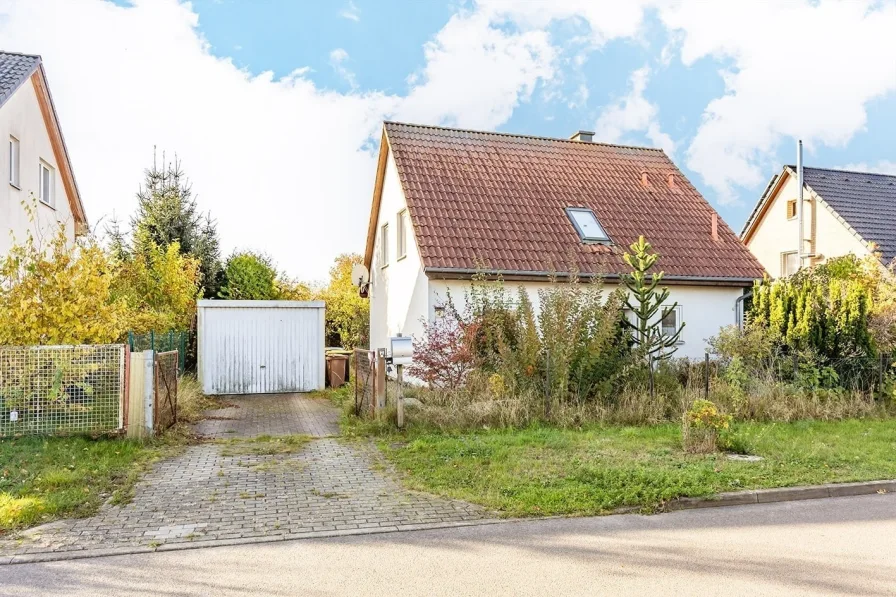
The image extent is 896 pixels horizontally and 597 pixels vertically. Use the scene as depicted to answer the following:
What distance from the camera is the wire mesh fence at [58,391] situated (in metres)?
10.1

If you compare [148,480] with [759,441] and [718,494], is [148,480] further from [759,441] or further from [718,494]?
[759,441]

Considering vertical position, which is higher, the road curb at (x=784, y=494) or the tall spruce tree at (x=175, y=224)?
the tall spruce tree at (x=175, y=224)

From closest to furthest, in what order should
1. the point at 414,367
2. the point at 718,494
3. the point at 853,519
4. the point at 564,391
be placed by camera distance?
the point at 853,519, the point at 718,494, the point at 564,391, the point at 414,367

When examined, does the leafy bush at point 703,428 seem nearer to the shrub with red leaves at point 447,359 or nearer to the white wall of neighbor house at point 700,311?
the shrub with red leaves at point 447,359

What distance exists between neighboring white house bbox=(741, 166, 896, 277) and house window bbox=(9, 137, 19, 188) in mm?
23300

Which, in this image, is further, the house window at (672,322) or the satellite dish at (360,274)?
the satellite dish at (360,274)

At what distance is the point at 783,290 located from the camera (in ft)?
49.8

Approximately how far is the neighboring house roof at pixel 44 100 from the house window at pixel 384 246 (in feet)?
29.6

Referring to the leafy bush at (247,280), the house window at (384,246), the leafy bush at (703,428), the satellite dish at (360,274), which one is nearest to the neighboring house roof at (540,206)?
the house window at (384,246)

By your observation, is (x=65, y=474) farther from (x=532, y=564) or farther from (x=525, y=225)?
(x=525, y=225)

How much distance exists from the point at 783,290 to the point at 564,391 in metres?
6.10

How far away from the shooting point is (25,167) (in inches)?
682

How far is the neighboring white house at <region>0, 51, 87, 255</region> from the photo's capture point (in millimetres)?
15969

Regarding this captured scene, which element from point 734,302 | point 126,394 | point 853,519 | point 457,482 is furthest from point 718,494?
point 734,302
